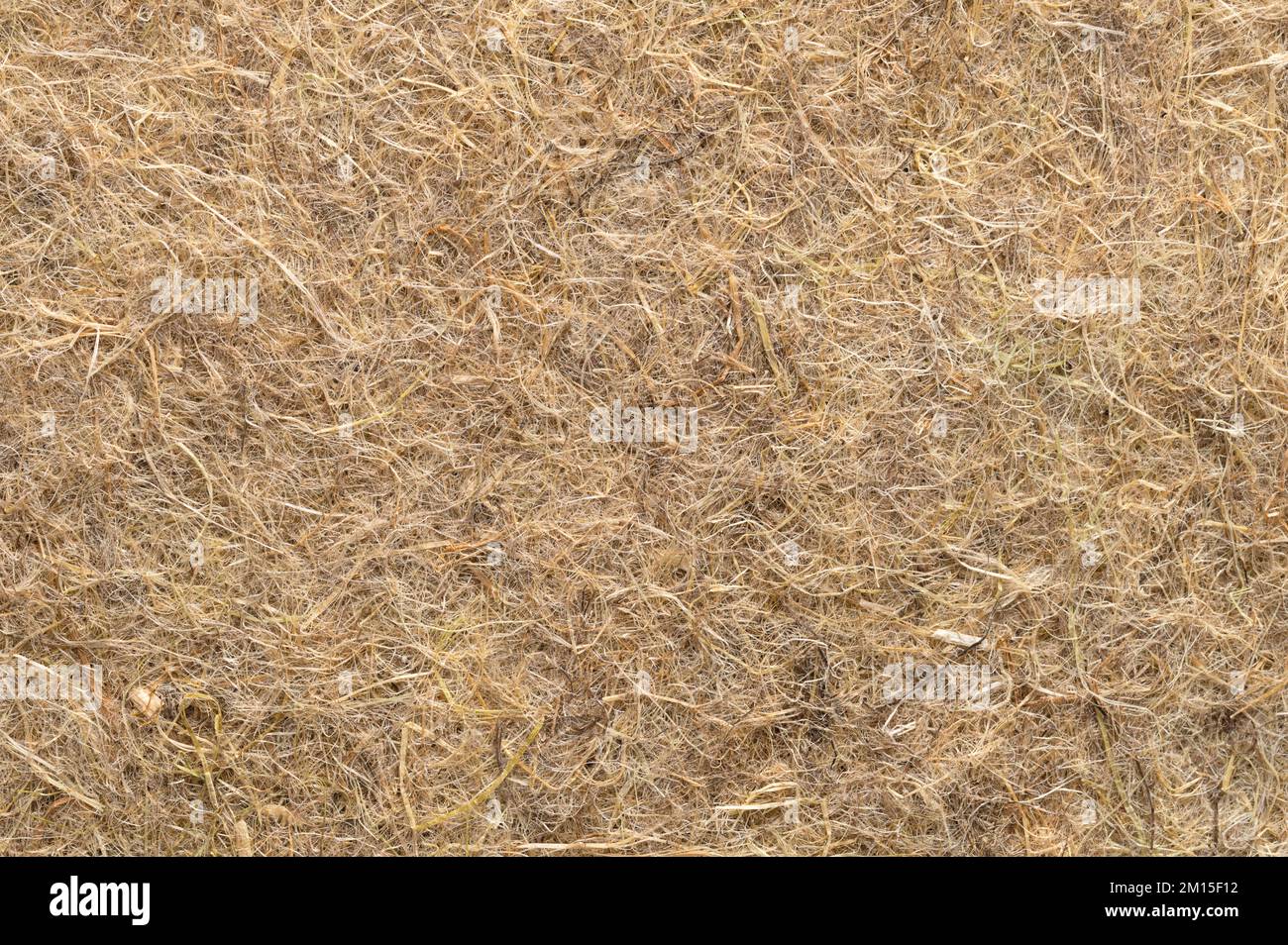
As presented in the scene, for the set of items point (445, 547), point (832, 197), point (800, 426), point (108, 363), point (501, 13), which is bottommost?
point (445, 547)

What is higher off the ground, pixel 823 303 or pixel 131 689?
pixel 823 303

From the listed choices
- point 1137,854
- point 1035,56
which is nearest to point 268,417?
point 1035,56

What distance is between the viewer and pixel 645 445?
2016 millimetres

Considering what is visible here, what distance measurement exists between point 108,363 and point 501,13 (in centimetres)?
113

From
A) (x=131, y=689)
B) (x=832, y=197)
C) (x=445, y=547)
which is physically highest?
(x=832, y=197)

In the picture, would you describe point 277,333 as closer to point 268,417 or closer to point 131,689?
point 268,417

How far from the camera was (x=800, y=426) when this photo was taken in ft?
6.61

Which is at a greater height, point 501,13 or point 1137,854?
point 501,13

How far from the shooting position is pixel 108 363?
2021 mm

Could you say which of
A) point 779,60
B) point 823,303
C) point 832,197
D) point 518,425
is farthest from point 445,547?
point 779,60

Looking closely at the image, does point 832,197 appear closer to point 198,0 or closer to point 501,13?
point 501,13

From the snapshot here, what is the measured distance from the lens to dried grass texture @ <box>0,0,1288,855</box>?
2006 mm

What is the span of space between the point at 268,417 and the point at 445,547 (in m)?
0.47

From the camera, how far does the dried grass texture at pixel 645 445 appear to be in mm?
2006
